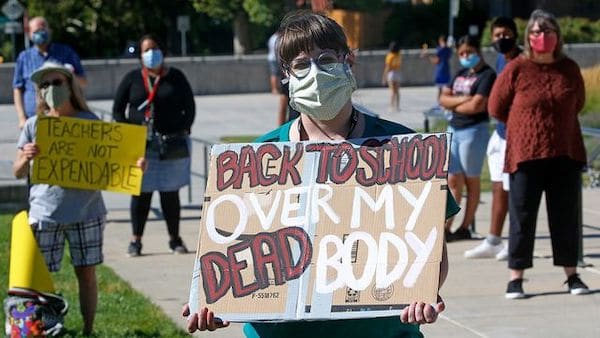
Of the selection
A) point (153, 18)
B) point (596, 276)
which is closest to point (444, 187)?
point (596, 276)

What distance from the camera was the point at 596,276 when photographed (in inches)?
360

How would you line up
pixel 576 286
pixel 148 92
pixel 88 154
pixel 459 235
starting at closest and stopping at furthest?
pixel 88 154
pixel 576 286
pixel 148 92
pixel 459 235

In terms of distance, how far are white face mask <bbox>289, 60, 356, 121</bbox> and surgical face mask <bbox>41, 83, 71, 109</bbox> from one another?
3630 mm

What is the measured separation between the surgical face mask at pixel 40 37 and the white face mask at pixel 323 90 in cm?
793

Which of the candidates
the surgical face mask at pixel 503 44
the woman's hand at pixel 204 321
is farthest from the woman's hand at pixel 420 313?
the surgical face mask at pixel 503 44

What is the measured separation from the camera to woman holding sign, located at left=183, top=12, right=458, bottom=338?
12.6 ft

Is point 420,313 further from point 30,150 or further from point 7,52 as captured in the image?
point 7,52

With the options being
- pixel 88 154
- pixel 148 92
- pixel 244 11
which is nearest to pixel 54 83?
pixel 88 154

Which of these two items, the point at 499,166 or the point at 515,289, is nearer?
the point at 515,289

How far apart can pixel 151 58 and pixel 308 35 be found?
651 cm

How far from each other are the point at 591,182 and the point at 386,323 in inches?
453

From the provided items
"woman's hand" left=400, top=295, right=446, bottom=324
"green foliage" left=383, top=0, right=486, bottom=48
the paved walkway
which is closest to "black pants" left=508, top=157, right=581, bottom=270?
the paved walkway

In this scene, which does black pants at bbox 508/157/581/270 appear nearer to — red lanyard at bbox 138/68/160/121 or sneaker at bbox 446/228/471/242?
sneaker at bbox 446/228/471/242

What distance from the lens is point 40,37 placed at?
11.5 m
